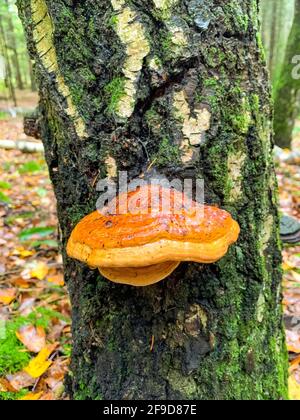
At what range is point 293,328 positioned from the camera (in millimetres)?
3518

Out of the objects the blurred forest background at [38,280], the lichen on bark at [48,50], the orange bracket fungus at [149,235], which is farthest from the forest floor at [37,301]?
the lichen on bark at [48,50]

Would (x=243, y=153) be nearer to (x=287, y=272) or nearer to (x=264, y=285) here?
(x=264, y=285)

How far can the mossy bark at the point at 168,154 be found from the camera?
179cm

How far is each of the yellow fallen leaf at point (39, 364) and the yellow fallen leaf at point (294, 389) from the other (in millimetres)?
1813

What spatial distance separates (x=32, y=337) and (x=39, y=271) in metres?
1.17

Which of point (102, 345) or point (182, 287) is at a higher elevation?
point (182, 287)

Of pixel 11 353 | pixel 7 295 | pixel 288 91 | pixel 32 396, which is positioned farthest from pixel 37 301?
pixel 288 91

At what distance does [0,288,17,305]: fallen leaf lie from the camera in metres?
3.73

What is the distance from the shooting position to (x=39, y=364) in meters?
3.00

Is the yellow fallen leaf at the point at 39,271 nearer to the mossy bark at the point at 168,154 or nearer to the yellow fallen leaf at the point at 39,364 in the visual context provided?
the yellow fallen leaf at the point at 39,364

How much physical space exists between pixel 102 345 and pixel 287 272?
2948 millimetres

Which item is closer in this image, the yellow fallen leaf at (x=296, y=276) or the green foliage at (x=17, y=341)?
the green foliage at (x=17, y=341)
